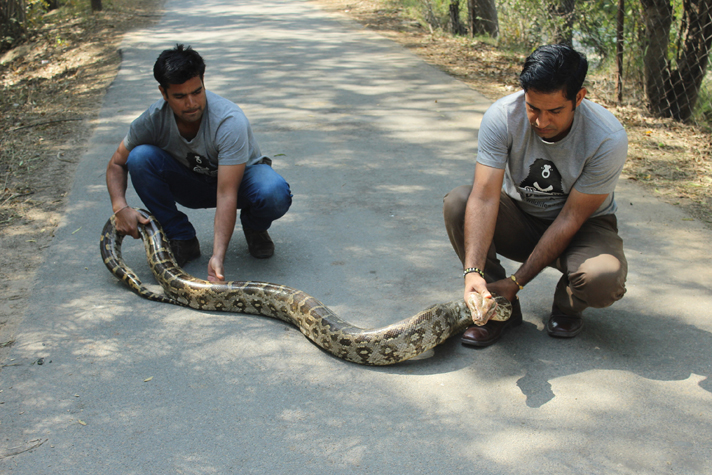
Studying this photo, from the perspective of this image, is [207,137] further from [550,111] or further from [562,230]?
[562,230]

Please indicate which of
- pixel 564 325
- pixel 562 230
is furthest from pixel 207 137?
pixel 564 325

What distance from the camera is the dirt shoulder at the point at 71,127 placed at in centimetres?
559

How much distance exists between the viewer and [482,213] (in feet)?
12.5

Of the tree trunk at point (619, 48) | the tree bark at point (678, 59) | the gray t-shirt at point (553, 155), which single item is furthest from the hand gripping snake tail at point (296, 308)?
the tree trunk at point (619, 48)

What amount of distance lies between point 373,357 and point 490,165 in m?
1.44

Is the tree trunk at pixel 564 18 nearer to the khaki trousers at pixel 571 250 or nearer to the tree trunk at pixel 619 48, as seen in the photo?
the tree trunk at pixel 619 48

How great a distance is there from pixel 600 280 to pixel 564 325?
491mm

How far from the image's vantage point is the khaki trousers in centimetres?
364

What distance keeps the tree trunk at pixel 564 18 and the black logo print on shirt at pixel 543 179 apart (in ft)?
25.5

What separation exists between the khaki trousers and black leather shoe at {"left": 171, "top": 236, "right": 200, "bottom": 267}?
230 centimetres

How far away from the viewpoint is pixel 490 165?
383 centimetres

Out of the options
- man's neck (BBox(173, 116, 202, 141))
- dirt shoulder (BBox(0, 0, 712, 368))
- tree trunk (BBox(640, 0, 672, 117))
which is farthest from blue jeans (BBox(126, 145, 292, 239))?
tree trunk (BBox(640, 0, 672, 117))

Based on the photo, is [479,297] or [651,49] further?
[651,49]

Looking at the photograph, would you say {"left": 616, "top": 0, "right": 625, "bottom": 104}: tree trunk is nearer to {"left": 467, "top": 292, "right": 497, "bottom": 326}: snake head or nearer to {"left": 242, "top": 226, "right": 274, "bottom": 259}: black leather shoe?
{"left": 242, "top": 226, "right": 274, "bottom": 259}: black leather shoe
